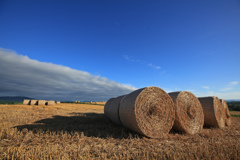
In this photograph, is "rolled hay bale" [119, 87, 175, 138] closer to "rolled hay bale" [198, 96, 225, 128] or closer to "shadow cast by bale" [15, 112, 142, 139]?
"shadow cast by bale" [15, 112, 142, 139]

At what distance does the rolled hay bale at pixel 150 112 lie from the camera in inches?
178

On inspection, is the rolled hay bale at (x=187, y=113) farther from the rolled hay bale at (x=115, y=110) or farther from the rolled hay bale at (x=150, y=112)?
the rolled hay bale at (x=115, y=110)

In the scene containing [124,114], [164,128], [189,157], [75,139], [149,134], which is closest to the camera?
[189,157]

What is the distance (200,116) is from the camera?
6066 mm

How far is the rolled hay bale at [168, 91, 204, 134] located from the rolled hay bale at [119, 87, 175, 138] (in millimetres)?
478

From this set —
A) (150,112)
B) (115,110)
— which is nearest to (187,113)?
(150,112)

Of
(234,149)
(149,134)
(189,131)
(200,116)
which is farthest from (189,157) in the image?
(200,116)

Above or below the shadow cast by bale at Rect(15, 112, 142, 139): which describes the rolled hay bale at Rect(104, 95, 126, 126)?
above

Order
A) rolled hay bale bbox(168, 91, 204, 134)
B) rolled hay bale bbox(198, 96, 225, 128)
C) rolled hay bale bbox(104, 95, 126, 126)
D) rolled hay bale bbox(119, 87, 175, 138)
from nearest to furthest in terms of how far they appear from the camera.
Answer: rolled hay bale bbox(119, 87, 175, 138) < rolled hay bale bbox(168, 91, 204, 134) < rolled hay bale bbox(104, 95, 126, 126) < rolled hay bale bbox(198, 96, 225, 128)

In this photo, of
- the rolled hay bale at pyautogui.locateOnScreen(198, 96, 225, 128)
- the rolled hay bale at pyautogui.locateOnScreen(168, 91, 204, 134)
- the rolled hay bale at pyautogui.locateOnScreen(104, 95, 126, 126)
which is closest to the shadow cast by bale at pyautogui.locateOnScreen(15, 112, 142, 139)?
the rolled hay bale at pyautogui.locateOnScreen(104, 95, 126, 126)

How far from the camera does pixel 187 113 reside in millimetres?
5699

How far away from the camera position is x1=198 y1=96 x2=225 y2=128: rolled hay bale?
6.70 meters

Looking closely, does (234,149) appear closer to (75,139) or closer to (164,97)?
(164,97)

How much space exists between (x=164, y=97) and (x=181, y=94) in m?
1.23
